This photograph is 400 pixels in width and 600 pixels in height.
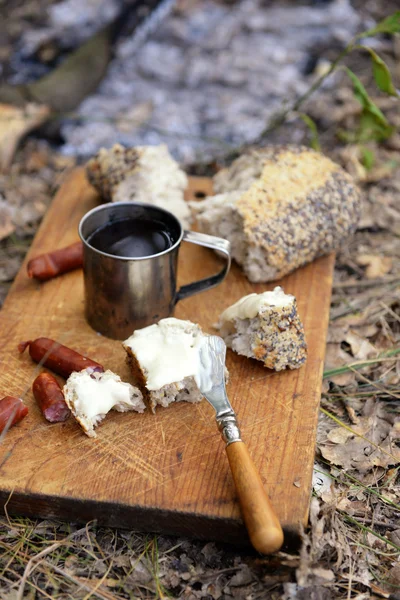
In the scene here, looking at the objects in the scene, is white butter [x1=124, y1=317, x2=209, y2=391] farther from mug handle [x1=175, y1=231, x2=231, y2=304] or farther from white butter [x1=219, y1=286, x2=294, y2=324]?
mug handle [x1=175, y1=231, x2=231, y2=304]

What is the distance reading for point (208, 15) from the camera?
21.6 ft

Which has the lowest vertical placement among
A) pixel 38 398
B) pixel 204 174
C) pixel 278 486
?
pixel 204 174

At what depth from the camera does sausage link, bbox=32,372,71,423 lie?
8.11 ft

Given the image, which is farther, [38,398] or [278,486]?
[38,398]

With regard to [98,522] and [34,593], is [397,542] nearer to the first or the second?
→ [98,522]

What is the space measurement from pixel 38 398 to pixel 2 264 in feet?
4.58

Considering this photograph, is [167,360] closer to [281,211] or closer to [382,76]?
[281,211]

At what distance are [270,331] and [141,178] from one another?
1331 millimetres

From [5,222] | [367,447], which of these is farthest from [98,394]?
[5,222]

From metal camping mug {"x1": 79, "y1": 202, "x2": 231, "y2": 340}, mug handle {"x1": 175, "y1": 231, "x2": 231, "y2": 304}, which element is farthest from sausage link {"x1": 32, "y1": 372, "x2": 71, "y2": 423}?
mug handle {"x1": 175, "y1": 231, "x2": 231, "y2": 304}

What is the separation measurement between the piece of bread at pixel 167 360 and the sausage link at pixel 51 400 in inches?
12.3

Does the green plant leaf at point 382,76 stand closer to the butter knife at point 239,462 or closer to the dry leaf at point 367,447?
the dry leaf at point 367,447

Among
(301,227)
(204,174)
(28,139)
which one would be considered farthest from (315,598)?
(28,139)

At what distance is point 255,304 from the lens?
2711mm
